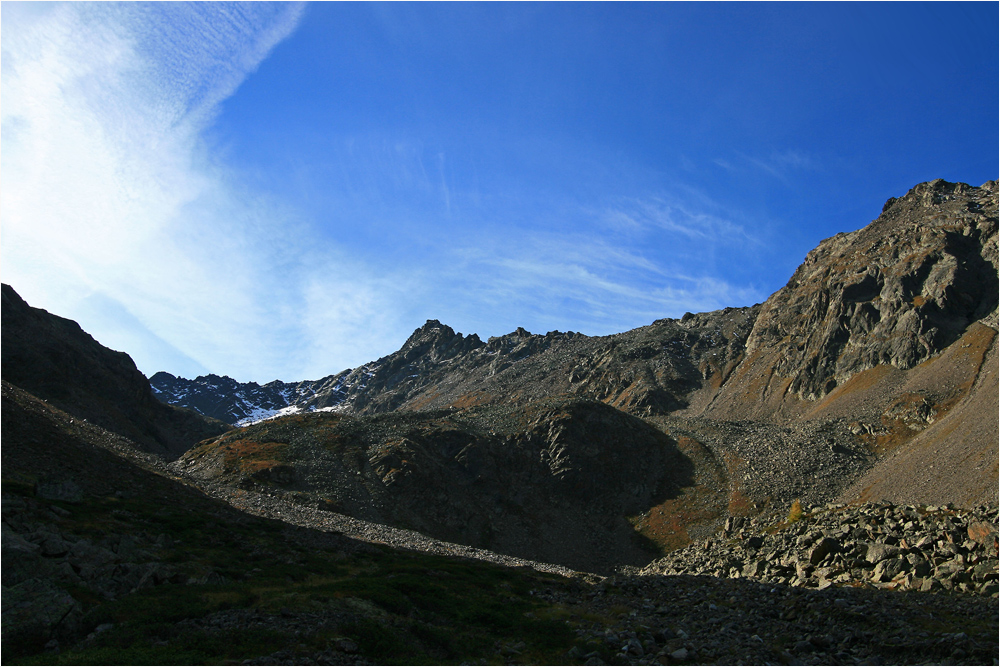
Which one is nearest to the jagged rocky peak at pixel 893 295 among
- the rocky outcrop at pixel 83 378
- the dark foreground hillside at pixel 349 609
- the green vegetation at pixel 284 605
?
the dark foreground hillside at pixel 349 609

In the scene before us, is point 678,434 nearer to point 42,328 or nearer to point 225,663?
point 225,663

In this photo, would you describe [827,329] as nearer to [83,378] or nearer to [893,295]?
[893,295]

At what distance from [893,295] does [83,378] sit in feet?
595

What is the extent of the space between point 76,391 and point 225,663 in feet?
419

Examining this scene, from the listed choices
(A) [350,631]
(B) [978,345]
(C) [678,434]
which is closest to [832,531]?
(A) [350,631]

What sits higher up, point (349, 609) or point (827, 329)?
point (827, 329)

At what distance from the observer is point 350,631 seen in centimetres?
2330

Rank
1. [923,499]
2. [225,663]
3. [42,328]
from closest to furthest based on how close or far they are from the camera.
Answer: [225,663]
[923,499]
[42,328]

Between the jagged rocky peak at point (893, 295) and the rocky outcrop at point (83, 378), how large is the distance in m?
137

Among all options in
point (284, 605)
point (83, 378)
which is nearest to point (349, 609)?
point (284, 605)

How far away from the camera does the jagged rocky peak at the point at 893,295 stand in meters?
111

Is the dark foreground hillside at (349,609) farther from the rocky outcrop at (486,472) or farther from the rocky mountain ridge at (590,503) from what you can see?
the rocky outcrop at (486,472)

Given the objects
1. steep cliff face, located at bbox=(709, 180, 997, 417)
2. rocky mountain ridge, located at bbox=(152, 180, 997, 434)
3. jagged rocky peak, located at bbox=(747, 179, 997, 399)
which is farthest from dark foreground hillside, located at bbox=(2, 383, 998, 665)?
rocky mountain ridge, located at bbox=(152, 180, 997, 434)

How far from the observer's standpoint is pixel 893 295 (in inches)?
4818
